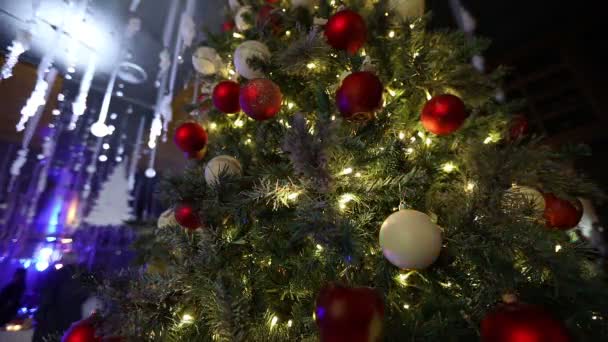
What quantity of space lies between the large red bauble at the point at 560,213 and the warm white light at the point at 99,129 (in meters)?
3.51

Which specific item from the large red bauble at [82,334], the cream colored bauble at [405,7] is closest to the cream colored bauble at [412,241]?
the large red bauble at [82,334]

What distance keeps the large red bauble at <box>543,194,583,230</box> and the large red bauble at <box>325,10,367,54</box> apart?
1.96 feet

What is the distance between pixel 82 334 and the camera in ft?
1.64

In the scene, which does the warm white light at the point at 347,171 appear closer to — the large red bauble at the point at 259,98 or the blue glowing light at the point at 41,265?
the large red bauble at the point at 259,98

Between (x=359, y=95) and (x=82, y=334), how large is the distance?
671mm

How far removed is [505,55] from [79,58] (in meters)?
3.75

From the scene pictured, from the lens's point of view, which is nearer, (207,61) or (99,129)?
(207,61)

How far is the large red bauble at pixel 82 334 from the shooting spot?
50 cm

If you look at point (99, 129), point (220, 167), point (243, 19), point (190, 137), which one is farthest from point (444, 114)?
point (99, 129)

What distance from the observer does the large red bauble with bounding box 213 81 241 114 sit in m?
0.84

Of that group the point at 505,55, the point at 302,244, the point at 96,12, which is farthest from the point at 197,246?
the point at 505,55

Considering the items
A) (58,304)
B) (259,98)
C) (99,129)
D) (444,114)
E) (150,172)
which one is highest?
(99,129)

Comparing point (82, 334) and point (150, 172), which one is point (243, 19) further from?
point (150, 172)

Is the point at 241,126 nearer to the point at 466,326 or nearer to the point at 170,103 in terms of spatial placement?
the point at 466,326
